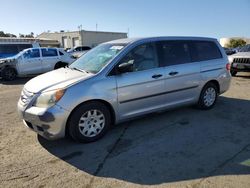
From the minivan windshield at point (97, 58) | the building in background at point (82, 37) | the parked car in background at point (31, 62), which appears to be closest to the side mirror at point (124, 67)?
the minivan windshield at point (97, 58)

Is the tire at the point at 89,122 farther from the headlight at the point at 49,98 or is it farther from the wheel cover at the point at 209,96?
the wheel cover at the point at 209,96

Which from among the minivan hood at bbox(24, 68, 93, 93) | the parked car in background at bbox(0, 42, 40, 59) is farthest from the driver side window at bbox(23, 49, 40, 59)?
the minivan hood at bbox(24, 68, 93, 93)

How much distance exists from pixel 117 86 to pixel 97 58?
0.91 metres

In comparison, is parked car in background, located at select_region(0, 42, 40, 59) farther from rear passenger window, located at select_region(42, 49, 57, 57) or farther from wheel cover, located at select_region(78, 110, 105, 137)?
wheel cover, located at select_region(78, 110, 105, 137)

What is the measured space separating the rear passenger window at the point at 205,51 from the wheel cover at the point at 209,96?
77 cm

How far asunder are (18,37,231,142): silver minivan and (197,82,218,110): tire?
0.02m

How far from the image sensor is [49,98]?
4336 millimetres

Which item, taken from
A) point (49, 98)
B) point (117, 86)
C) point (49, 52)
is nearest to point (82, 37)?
point (49, 52)

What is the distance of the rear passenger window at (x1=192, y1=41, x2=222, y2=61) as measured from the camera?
6.31 m

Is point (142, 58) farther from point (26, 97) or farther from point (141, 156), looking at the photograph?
point (26, 97)

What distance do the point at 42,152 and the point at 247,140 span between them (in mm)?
3504

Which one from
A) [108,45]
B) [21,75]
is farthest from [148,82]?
[21,75]

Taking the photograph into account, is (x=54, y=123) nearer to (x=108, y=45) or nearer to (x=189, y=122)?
(x=108, y=45)

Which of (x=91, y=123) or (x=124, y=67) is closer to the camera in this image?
(x=91, y=123)
